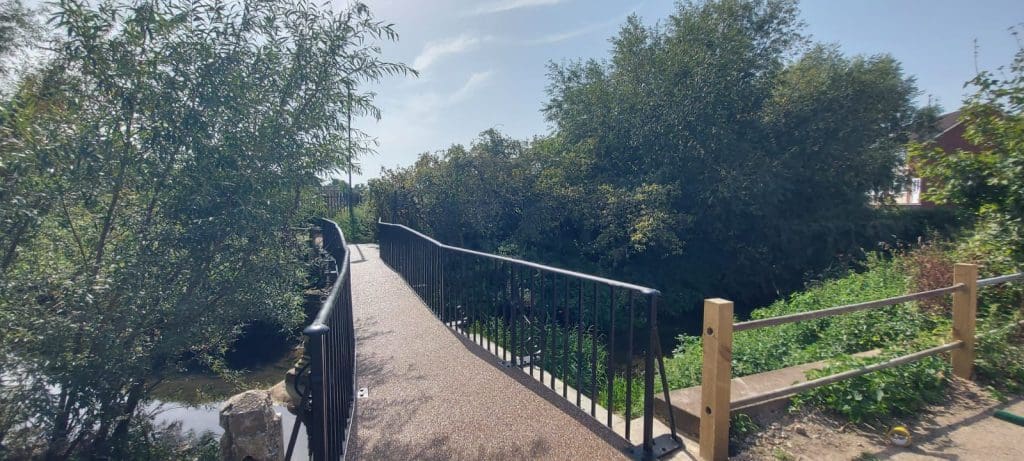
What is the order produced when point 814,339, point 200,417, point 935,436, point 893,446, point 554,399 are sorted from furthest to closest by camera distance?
1. point 814,339
2. point 200,417
3. point 554,399
4. point 935,436
5. point 893,446

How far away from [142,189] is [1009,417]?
6503mm

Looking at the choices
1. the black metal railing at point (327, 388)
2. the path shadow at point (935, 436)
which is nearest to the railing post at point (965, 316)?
the path shadow at point (935, 436)

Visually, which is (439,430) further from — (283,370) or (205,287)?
(283,370)

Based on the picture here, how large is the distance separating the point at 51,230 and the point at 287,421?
2.62 metres

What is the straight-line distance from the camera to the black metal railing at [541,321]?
Answer: 272 centimetres

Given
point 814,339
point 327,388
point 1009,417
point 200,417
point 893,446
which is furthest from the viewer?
point 814,339

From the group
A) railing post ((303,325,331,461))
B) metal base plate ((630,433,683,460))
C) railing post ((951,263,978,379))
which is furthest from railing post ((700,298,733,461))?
railing post ((951,263,978,379))

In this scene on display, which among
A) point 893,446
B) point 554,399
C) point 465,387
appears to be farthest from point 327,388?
point 893,446

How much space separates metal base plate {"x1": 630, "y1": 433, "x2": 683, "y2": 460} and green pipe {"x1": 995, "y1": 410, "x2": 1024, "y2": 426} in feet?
8.02

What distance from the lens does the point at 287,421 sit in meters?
4.70

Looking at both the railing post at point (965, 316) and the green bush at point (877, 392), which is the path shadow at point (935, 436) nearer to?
the green bush at point (877, 392)

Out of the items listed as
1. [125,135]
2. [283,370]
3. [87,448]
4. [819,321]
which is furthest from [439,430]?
[819,321]

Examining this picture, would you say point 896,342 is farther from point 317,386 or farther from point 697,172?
point 697,172

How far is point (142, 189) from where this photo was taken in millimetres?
3496
